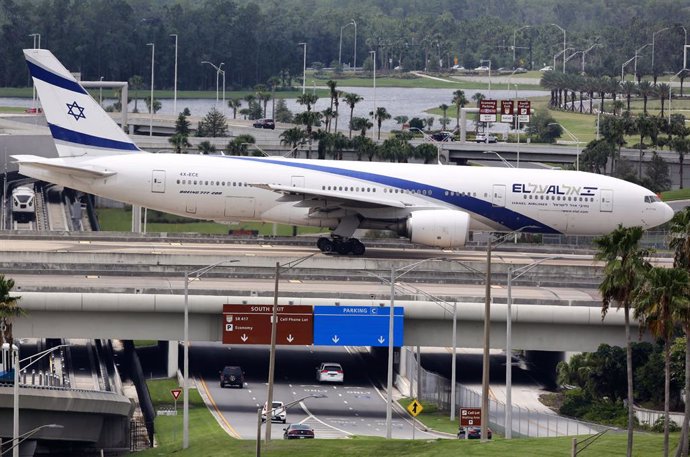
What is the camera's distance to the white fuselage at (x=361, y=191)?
77562mm

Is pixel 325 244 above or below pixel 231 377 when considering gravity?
above

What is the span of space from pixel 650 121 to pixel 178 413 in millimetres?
92457

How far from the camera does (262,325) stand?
67.6 meters

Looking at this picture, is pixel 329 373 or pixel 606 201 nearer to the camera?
pixel 329 373

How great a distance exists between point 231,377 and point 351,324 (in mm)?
7062

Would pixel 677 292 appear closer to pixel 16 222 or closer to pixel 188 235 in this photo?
pixel 188 235

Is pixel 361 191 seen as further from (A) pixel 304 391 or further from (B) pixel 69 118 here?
(B) pixel 69 118

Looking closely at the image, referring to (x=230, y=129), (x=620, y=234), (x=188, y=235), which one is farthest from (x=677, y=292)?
(x=230, y=129)

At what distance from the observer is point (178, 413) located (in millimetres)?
67875

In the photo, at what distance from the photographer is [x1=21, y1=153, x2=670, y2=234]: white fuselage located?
7756cm

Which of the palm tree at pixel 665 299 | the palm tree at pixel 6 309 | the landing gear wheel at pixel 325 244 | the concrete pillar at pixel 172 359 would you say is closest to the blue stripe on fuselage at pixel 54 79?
the landing gear wheel at pixel 325 244

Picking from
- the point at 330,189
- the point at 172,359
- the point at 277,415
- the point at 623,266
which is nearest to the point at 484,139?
the point at 330,189

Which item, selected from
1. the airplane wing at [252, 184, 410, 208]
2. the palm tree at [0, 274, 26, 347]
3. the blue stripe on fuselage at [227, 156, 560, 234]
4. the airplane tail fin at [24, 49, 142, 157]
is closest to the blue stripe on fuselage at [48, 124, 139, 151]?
the airplane tail fin at [24, 49, 142, 157]

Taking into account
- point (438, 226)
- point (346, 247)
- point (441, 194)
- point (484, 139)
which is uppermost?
point (484, 139)
